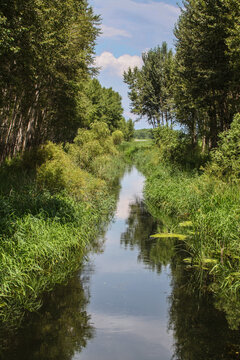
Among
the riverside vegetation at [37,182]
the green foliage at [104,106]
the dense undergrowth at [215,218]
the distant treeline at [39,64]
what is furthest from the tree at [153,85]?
the dense undergrowth at [215,218]

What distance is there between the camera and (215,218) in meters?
10.2

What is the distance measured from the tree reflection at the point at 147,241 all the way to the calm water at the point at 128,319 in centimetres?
7

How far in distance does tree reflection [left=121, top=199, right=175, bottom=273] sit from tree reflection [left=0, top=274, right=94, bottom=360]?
3010 millimetres

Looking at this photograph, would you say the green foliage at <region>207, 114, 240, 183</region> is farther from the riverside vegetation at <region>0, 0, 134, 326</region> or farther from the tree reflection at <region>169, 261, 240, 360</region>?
the tree reflection at <region>169, 261, 240, 360</region>

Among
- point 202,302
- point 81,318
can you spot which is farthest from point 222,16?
point 81,318

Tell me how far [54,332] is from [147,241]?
6.44m

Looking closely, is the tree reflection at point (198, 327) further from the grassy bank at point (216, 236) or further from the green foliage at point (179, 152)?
the green foliage at point (179, 152)

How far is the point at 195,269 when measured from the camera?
31.4 feet

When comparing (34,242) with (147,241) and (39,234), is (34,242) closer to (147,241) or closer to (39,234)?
(39,234)

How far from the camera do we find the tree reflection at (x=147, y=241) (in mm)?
10719

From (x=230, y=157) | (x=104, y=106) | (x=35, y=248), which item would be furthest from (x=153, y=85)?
(x=35, y=248)

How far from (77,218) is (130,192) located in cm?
1286

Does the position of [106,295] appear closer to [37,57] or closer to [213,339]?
[213,339]

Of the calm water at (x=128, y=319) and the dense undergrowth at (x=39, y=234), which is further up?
the dense undergrowth at (x=39, y=234)
